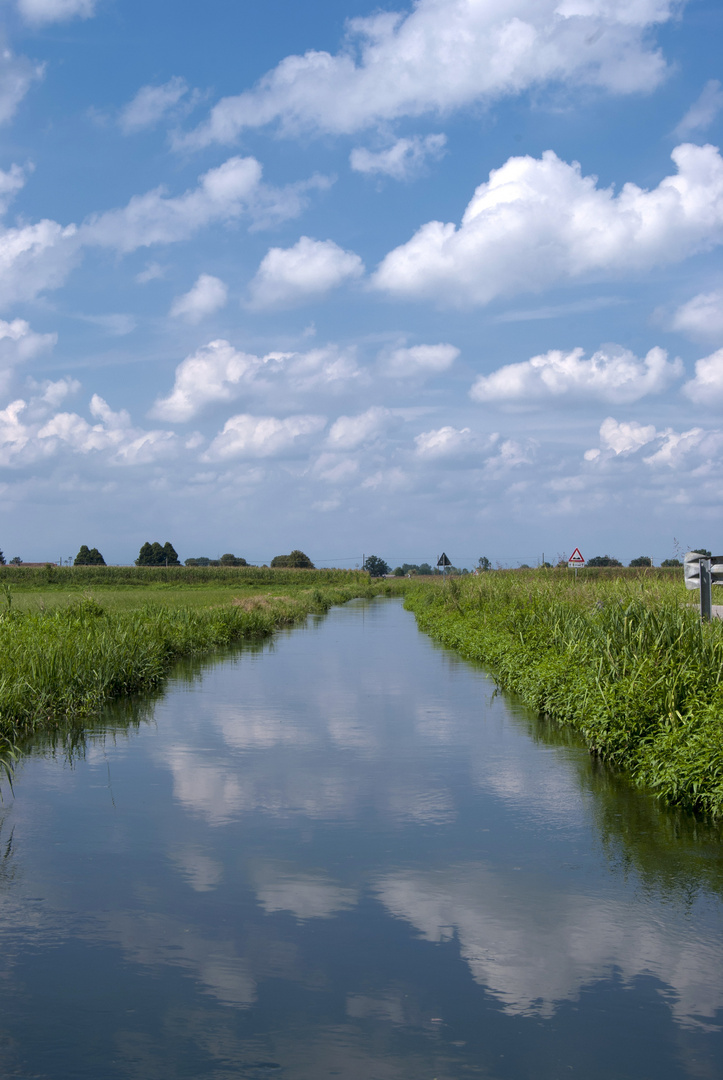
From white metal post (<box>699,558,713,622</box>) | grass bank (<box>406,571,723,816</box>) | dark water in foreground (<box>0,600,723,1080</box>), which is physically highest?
white metal post (<box>699,558,713,622</box>)

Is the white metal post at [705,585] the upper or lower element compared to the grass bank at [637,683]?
upper

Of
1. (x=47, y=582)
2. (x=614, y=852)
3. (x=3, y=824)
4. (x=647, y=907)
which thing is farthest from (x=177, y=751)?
(x=47, y=582)

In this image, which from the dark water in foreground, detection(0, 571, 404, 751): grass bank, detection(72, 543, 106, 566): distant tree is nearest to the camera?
the dark water in foreground

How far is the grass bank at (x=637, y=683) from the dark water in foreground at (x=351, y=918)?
0.34 metres

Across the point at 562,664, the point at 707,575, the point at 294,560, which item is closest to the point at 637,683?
the point at 562,664

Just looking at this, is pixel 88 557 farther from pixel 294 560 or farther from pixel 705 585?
pixel 705 585

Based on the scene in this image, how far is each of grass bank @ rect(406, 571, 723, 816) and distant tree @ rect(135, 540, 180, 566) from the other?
8101 centimetres

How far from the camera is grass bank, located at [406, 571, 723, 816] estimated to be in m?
6.90

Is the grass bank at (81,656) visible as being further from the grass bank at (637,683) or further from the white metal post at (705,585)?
the white metal post at (705,585)

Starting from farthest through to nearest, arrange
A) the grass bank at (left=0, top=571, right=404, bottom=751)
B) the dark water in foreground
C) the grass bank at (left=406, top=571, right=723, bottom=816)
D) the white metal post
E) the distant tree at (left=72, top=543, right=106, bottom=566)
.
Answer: the distant tree at (left=72, top=543, right=106, bottom=566) < the white metal post < the grass bank at (left=0, top=571, right=404, bottom=751) < the grass bank at (left=406, top=571, right=723, bottom=816) < the dark water in foreground

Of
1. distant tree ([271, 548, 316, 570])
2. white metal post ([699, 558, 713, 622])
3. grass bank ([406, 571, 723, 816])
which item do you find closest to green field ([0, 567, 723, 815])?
grass bank ([406, 571, 723, 816])

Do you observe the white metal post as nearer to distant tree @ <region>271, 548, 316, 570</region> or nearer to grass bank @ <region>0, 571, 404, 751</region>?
grass bank @ <region>0, 571, 404, 751</region>

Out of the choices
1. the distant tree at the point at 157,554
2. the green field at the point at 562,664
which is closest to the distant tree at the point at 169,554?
the distant tree at the point at 157,554

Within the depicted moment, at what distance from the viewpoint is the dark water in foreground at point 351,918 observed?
12.0 feet
